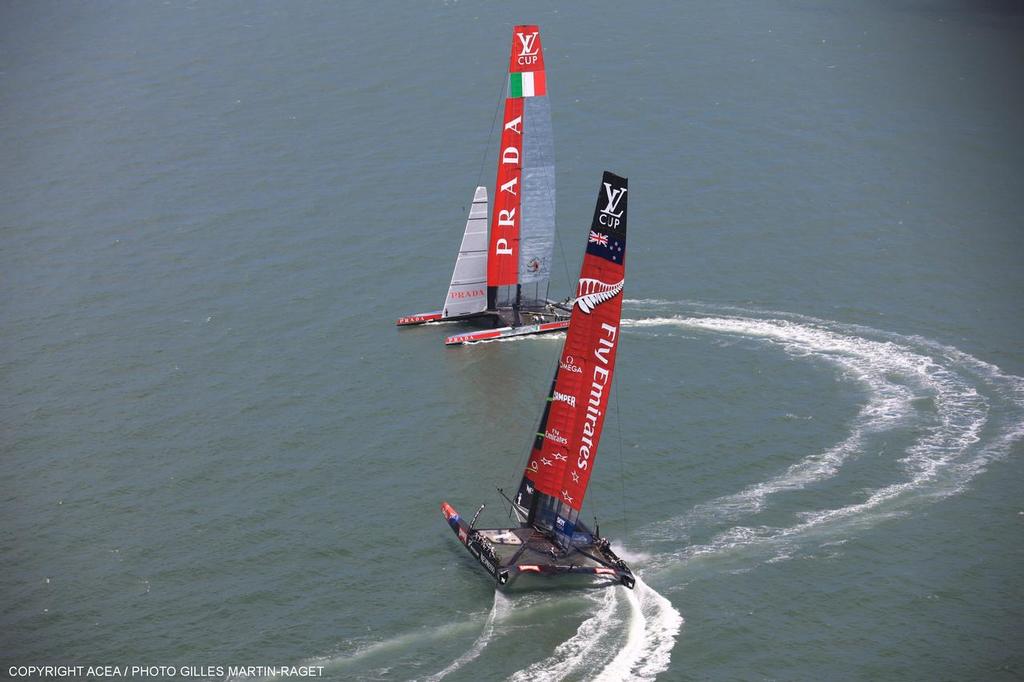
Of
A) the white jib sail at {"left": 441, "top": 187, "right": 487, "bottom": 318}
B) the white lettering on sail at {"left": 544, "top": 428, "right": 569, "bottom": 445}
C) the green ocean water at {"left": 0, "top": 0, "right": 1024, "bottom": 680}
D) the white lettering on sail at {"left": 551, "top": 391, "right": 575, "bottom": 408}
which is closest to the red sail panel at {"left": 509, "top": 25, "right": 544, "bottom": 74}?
the white jib sail at {"left": 441, "top": 187, "right": 487, "bottom": 318}

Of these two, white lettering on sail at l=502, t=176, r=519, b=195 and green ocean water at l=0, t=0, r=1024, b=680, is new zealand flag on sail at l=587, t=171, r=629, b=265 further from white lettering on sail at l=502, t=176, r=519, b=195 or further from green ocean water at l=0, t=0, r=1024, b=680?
white lettering on sail at l=502, t=176, r=519, b=195

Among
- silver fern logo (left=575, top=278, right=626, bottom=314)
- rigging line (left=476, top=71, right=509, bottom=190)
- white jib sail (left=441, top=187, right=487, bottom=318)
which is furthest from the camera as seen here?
rigging line (left=476, top=71, right=509, bottom=190)

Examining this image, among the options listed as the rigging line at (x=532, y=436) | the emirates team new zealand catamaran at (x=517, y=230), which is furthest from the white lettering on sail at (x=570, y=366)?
the emirates team new zealand catamaran at (x=517, y=230)

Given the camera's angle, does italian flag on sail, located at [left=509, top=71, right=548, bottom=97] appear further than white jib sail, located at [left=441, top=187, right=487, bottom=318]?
No

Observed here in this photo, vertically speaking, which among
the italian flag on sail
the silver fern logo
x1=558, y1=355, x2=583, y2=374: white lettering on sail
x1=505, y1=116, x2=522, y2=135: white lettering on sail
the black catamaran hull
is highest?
the italian flag on sail

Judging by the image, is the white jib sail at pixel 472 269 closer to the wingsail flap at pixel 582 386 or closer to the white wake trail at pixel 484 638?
the wingsail flap at pixel 582 386

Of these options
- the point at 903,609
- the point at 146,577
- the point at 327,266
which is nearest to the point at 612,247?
the point at 903,609

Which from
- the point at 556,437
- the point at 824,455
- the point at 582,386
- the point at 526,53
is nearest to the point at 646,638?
the point at 556,437
